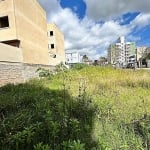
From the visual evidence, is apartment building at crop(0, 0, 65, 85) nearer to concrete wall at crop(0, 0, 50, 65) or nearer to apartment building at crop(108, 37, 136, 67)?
concrete wall at crop(0, 0, 50, 65)

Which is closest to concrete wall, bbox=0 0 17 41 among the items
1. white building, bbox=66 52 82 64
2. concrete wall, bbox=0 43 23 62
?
concrete wall, bbox=0 43 23 62

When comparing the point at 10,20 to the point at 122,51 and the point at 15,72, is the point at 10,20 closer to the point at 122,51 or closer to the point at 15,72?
the point at 15,72

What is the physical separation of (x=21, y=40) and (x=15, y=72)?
18.5 ft

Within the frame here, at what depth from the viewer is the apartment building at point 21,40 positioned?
1345 cm

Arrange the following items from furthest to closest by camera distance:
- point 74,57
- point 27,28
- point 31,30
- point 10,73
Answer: point 74,57 < point 31,30 < point 27,28 < point 10,73

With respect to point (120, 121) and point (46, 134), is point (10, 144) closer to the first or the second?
point (46, 134)

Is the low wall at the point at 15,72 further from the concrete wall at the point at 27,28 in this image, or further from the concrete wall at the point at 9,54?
the concrete wall at the point at 27,28

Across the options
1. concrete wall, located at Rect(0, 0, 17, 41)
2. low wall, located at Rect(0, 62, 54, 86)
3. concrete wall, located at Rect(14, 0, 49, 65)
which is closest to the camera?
low wall, located at Rect(0, 62, 54, 86)

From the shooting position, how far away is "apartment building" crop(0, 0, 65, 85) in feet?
44.1

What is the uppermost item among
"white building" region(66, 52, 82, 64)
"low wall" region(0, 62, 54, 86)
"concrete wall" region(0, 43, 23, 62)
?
"white building" region(66, 52, 82, 64)

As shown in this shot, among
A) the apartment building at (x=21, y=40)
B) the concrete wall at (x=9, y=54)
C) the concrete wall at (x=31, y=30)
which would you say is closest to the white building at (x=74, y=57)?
the concrete wall at (x=31, y=30)

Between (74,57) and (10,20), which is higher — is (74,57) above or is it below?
below

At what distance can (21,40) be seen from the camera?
758 inches

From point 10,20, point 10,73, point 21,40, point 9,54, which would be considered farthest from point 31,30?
point 10,73
